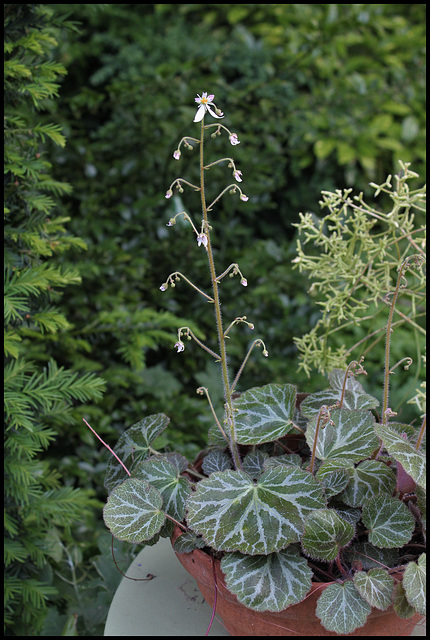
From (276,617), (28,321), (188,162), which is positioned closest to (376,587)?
(276,617)

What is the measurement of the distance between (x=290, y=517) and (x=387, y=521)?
0.14 m

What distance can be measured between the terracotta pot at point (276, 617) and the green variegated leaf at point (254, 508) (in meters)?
0.07

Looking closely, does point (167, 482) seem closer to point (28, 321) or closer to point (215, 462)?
point (215, 462)

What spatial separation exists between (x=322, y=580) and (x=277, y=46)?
258 centimetres

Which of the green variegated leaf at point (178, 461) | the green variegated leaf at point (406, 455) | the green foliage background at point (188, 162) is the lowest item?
the green foliage background at point (188, 162)

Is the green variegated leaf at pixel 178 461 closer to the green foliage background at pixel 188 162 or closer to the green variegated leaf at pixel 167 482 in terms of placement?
the green variegated leaf at pixel 167 482

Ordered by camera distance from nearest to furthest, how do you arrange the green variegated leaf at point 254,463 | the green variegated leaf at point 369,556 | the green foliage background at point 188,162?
the green variegated leaf at point 369,556 → the green variegated leaf at point 254,463 → the green foliage background at point 188,162

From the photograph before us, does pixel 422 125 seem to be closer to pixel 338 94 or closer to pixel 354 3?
pixel 338 94

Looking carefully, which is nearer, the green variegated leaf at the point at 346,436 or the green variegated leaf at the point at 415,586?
the green variegated leaf at the point at 415,586

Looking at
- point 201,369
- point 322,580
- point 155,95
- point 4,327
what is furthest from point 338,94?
point 322,580

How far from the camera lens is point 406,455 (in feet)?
2.42

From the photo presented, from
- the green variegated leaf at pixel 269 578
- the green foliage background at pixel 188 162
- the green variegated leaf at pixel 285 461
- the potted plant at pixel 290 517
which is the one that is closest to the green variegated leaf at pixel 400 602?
the potted plant at pixel 290 517

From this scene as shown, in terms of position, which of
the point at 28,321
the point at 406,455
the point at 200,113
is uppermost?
the point at 200,113

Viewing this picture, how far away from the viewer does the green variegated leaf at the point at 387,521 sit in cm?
75
